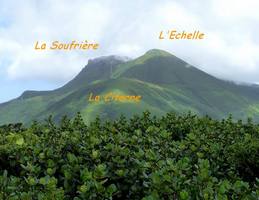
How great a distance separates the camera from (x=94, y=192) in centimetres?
709

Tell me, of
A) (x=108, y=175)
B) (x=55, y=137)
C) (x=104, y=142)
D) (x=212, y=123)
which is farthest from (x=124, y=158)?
(x=212, y=123)

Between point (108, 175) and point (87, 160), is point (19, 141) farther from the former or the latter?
point (108, 175)

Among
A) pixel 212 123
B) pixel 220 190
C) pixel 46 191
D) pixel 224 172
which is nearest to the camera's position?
pixel 220 190

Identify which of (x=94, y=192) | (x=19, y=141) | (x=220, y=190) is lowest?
(x=19, y=141)

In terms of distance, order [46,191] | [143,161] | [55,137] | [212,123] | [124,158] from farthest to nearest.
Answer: [212,123] → [55,137] → [124,158] → [143,161] → [46,191]

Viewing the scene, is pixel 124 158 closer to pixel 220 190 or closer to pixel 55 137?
pixel 220 190

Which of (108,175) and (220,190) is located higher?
(220,190)

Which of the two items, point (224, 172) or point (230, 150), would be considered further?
point (230, 150)

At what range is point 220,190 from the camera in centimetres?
675

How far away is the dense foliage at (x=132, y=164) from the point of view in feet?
23.5

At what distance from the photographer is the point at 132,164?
29.9ft

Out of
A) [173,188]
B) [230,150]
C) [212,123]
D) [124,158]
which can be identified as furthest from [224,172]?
[212,123]

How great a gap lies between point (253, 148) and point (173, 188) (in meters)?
5.34

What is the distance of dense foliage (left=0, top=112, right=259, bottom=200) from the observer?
23.5 feet
